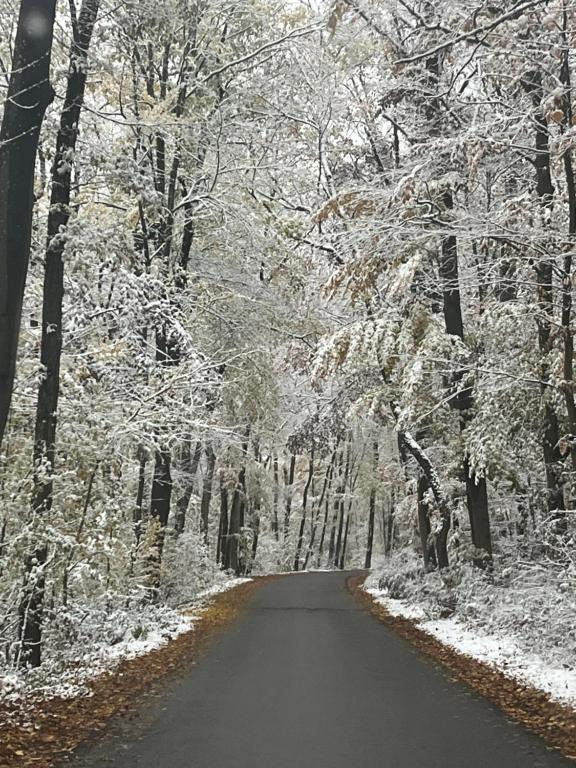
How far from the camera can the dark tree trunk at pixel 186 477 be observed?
23.3 metres

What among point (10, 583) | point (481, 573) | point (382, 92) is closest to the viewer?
point (10, 583)

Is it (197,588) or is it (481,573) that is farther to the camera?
(197,588)

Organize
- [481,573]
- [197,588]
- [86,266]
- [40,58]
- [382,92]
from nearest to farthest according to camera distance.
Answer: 1. [40,58]
2. [86,266]
3. [481,573]
4. [382,92]
5. [197,588]

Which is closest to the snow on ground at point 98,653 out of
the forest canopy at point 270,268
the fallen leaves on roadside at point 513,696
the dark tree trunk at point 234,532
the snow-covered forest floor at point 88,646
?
the snow-covered forest floor at point 88,646

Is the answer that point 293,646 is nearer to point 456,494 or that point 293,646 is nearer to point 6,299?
point 456,494

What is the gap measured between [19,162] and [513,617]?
9547 millimetres

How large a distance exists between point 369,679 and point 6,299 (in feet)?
21.1

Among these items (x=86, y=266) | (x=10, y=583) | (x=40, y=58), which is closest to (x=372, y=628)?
(x=10, y=583)

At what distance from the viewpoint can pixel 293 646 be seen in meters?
12.3

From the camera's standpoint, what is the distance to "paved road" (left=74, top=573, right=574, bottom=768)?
5918mm

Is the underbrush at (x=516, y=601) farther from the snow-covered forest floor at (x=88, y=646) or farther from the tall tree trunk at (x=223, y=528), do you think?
the tall tree trunk at (x=223, y=528)

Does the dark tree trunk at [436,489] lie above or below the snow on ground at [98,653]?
above

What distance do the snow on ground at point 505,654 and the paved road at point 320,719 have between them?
0.81 m

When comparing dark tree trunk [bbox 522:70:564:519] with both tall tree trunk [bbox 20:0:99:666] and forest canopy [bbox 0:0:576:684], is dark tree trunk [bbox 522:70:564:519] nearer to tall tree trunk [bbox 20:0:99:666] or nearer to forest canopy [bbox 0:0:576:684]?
forest canopy [bbox 0:0:576:684]
